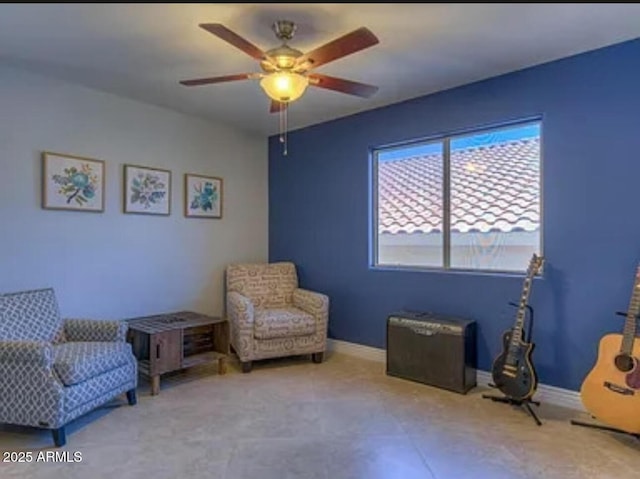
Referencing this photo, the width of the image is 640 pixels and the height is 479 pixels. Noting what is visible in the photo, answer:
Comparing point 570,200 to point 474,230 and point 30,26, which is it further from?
point 30,26

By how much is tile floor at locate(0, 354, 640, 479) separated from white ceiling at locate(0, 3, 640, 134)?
2.41 metres

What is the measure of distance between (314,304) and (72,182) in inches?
91.4

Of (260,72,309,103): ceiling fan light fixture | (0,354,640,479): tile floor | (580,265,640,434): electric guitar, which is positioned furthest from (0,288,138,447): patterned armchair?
(580,265,640,434): electric guitar

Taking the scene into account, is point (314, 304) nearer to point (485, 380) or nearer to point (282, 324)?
point (282, 324)

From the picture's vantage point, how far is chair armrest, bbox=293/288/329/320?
4.22m

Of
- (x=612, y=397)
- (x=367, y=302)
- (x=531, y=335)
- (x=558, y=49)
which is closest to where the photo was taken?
(x=612, y=397)

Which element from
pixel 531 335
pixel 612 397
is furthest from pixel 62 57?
pixel 612 397

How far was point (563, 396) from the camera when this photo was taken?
124 inches

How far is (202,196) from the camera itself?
4.60 m

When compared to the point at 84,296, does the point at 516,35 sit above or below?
above

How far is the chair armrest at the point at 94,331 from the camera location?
3156 millimetres

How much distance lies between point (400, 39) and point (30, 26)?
7.23 feet

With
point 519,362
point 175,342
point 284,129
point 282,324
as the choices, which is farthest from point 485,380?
point 284,129

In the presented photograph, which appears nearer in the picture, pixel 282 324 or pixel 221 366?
pixel 221 366
